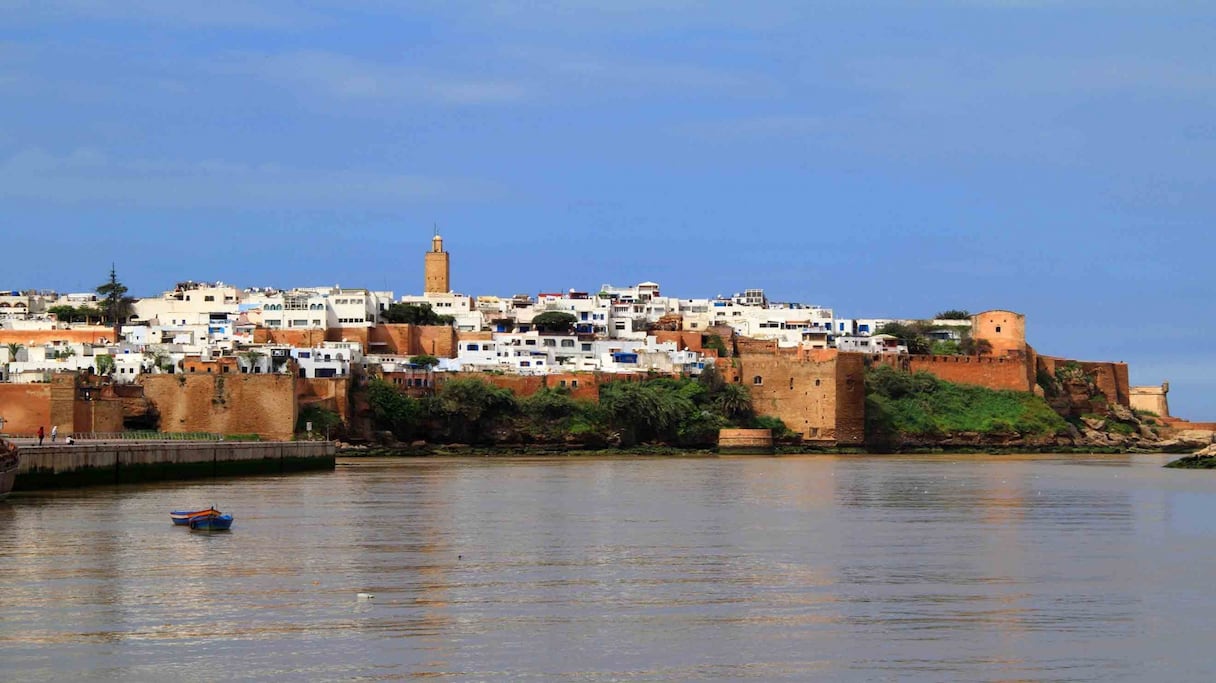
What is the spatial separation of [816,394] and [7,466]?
126 feet

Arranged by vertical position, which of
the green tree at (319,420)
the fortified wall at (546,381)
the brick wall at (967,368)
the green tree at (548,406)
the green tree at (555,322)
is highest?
the green tree at (555,322)

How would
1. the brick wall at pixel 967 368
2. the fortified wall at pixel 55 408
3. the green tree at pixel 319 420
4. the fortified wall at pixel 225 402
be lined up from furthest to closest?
the brick wall at pixel 967 368
the green tree at pixel 319 420
the fortified wall at pixel 225 402
the fortified wall at pixel 55 408

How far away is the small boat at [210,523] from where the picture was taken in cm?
2405

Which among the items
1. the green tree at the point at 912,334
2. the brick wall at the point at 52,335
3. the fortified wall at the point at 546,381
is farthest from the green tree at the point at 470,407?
the green tree at the point at 912,334

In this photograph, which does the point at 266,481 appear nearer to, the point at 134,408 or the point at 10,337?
the point at 134,408

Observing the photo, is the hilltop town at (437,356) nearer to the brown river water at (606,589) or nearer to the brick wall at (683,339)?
the brick wall at (683,339)

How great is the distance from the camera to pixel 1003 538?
949 inches

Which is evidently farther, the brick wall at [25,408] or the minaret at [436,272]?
the minaret at [436,272]

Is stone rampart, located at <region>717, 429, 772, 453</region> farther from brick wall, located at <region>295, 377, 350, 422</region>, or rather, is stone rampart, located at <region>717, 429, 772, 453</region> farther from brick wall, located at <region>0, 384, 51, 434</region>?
brick wall, located at <region>0, 384, 51, 434</region>

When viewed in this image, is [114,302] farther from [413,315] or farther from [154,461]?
[154,461]

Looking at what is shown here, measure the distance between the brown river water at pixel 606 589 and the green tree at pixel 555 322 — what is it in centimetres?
4286

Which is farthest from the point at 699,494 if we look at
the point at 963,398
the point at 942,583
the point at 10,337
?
the point at 10,337

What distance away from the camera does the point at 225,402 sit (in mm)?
55625

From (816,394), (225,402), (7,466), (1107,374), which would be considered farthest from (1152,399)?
(7,466)
